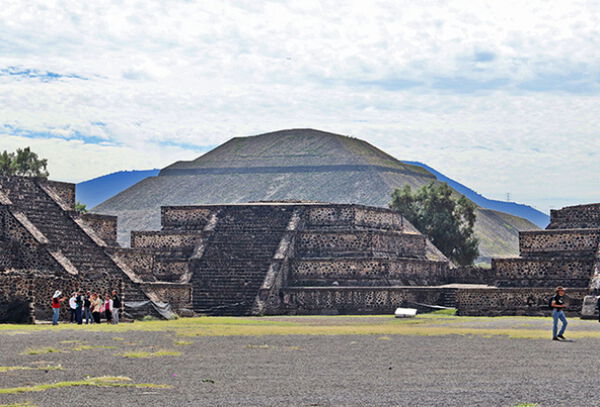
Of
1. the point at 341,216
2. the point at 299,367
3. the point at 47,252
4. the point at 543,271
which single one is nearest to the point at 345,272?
the point at 341,216

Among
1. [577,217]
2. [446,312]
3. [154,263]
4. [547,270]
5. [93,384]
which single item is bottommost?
[93,384]

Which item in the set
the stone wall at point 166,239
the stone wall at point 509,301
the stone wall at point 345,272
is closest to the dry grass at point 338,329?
the stone wall at point 509,301

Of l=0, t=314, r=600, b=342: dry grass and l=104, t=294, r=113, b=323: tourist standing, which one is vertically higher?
l=104, t=294, r=113, b=323: tourist standing

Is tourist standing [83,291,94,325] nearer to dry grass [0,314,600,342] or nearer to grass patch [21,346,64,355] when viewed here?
dry grass [0,314,600,342]

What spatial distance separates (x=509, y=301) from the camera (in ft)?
141

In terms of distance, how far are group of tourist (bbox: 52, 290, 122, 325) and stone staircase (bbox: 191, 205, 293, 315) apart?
8801 mm

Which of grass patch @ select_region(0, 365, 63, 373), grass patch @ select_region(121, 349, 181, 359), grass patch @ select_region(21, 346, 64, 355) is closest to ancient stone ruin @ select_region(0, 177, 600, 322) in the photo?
grass patch @ select_region(21, 346, 64, 355)

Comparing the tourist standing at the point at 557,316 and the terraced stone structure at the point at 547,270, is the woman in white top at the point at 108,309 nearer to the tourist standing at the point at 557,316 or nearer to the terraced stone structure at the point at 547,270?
the terraced stone structure at the point at 547,270

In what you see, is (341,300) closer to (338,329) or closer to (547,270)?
(547,270)

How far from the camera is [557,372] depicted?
17.1 meters

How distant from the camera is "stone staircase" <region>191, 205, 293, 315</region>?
147 feet

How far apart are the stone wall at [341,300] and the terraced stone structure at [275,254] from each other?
0.08 metres

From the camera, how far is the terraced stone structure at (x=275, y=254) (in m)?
45.2

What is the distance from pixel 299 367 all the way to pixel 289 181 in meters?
167
